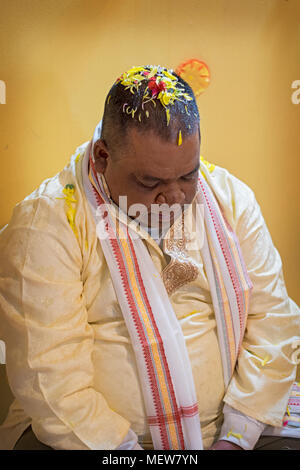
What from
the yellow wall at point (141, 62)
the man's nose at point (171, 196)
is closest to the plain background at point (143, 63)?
the yellow wall at point (141, 62)

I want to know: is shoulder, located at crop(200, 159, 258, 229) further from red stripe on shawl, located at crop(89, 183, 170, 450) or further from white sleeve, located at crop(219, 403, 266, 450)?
white sleeve, located at crop(219, 403, 266, 450)

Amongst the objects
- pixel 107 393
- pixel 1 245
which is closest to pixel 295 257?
pixel 107 393

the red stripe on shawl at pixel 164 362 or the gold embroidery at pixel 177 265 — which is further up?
the gold embroidery at pixel 177 265

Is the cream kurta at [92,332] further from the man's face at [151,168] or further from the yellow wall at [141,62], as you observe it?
the yellow wall at [141,62]

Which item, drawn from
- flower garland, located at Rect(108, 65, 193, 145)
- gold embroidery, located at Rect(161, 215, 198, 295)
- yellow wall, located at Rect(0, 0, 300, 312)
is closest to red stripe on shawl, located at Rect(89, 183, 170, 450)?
gold embroidery, located at Rect(161, 215, 198, 295)

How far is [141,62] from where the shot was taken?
67.4 inches

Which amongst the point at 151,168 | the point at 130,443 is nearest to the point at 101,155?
the point at 151,168

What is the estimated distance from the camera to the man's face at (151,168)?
4.13 feet

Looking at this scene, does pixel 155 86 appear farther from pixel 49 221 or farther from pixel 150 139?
pixel 49 221

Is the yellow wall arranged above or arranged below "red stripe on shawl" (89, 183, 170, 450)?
above

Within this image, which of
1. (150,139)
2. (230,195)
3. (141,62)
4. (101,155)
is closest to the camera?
(150,139)

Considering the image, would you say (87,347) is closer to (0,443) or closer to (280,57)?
(0,443)

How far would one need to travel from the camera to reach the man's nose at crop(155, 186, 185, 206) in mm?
1310

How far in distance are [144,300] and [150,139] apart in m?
0.38
